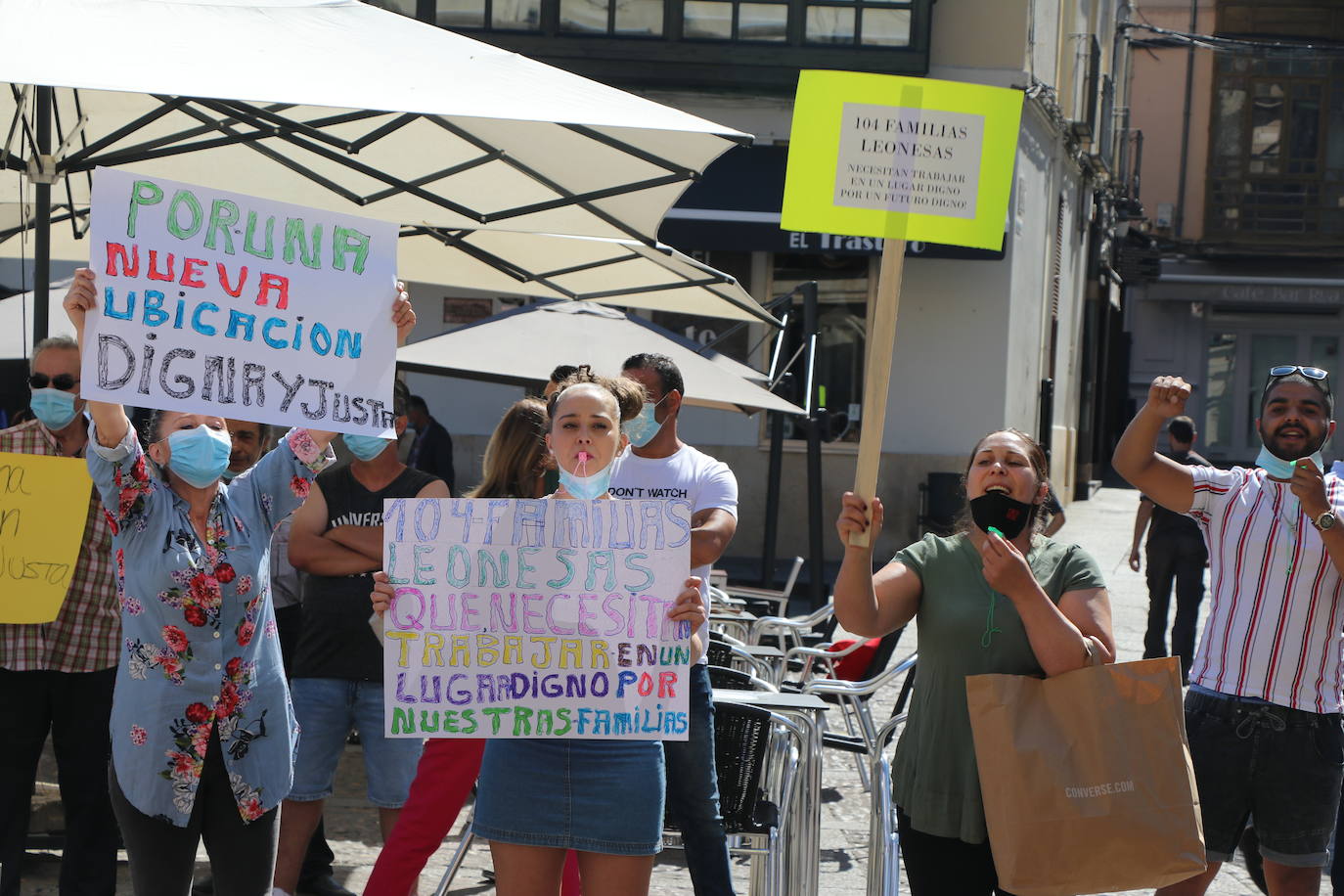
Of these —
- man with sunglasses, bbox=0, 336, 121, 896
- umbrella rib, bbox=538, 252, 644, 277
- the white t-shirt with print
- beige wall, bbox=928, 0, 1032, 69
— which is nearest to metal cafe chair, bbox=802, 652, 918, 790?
the white t-shirt with print

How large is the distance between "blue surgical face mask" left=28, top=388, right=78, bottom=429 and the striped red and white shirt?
3159mm

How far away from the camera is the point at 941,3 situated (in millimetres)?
16422

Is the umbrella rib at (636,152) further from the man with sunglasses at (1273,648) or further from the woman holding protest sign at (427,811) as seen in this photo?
the man with sunglasses at (1273,648)

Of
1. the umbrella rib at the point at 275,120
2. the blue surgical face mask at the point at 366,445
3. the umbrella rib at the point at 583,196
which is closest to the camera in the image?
the blue surgical face mask at the point at 366,445

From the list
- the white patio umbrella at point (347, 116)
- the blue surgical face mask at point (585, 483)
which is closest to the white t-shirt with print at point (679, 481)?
the blue surgical face mask at point (585, 483)

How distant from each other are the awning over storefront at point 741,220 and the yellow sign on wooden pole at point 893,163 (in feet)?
39.7

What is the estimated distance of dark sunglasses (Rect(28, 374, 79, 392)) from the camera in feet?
13.9

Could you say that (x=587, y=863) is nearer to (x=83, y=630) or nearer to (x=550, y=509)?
(x=550, y=509)

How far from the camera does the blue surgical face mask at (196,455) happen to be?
11.5ft

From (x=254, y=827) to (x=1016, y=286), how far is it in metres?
Result: 15.3

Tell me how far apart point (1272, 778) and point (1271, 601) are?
48cm

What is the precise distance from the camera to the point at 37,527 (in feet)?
12.8

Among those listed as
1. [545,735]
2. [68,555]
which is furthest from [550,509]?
[68,555]

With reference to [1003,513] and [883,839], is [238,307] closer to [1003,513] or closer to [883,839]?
[1003,513]
